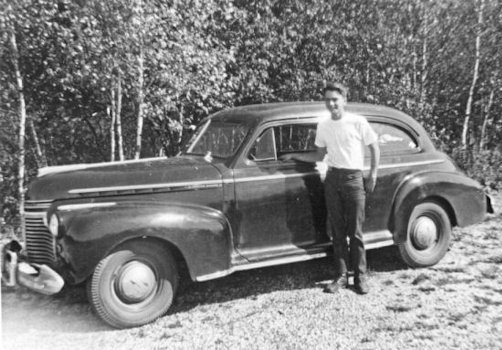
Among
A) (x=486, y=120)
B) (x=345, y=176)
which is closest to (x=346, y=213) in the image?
(x=345, y=176)

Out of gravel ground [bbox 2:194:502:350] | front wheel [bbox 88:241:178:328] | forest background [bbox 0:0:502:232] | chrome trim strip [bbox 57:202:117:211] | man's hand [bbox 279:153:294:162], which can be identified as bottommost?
gravel ground [bbox 2:194:502:350]

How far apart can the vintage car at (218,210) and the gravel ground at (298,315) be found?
0.88 ft

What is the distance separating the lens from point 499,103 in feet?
35.9

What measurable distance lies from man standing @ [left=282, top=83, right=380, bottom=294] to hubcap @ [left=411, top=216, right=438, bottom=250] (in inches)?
36.0

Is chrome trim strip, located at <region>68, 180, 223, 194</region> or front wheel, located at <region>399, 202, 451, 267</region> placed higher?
chrome trim strip, located at <region>68, 180, 223, 194</region>

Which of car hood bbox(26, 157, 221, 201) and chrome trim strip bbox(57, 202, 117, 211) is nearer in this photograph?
chrome trim strip bbox(57, 202, 117, 211)

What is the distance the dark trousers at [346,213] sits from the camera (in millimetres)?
4277

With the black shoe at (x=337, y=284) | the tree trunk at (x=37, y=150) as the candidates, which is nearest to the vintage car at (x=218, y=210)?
the black shoe at (x=337, y=284)

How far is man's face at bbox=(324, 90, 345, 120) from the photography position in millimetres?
4238

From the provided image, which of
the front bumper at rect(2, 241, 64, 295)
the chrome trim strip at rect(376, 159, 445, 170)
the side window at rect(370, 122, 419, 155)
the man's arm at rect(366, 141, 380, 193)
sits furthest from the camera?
the side window at rect(370, 122, 419, 155)

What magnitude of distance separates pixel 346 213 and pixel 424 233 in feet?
3.95

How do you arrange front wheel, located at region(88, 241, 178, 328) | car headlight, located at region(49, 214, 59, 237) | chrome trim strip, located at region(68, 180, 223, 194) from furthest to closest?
chrome trim strip, located at region(68, 180, 223, 194)
front wheel, located at region(88, 241, 178, 328)
car headlight, located at region(49, 214, 59, 237)

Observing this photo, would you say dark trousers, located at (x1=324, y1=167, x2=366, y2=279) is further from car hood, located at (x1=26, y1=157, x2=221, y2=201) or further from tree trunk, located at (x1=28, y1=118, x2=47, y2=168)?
tree trunk, located at (x1=28, y1=118, x2=47, y2=168)

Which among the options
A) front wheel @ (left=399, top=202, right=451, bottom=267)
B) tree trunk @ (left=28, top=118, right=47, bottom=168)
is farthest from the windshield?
tree trunk @ (left=28, top=118, right=47, bottom=168)
